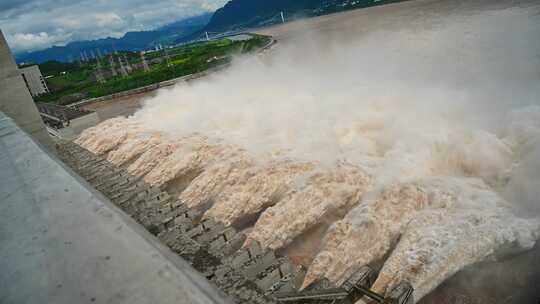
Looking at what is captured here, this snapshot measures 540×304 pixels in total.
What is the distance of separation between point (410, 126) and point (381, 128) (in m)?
1.30

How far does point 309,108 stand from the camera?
16844 millimetres

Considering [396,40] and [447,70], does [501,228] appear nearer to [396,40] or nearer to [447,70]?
[447,70]

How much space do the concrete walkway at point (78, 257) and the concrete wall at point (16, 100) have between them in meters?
11.5

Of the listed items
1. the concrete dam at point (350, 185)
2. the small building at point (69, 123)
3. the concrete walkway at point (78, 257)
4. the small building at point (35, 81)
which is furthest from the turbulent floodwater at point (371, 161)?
the small building at point (35, 81)

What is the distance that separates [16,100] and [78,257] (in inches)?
544

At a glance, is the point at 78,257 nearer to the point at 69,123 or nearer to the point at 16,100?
the point at 16,100

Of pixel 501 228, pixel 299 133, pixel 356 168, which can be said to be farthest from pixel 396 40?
pixel 501 228

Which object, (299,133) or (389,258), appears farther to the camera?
(299,133)

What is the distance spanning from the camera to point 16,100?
1347cm

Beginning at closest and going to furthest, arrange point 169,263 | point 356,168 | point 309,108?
point 169,263, point 356,168, point 309,108

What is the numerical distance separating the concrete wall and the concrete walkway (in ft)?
37.8

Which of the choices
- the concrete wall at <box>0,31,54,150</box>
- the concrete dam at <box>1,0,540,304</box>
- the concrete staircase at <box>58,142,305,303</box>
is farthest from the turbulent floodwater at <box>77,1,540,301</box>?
the concrete wall at <box>0,31,54,150</box>

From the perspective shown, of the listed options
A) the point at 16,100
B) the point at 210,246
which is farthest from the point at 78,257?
the point at 16,100

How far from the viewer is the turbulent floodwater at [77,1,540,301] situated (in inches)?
307
